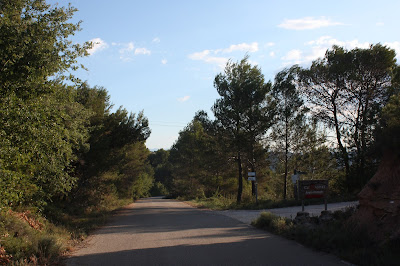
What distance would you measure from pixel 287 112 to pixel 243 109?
410 cm

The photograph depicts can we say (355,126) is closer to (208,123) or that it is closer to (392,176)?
(208,123)

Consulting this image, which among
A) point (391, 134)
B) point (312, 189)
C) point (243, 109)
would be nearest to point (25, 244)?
point (391, 134)

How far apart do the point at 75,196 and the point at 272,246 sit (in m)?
17.5

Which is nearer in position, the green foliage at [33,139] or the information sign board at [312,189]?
the green foliage at [33,139]

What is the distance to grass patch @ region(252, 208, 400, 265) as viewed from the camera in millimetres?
7324

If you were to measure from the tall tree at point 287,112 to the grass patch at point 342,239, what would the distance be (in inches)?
804

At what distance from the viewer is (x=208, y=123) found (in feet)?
109

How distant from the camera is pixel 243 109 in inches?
1249

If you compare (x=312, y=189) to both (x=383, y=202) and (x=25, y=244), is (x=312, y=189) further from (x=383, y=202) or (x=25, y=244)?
(x=25, y=244)

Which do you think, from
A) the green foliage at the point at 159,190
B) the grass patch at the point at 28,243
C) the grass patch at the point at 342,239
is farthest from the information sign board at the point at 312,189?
the green foliage at the point at 159,190

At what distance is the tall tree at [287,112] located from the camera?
3178cm

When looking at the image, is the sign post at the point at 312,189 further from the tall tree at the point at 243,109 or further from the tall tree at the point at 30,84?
the tall tree at the point at 243,109

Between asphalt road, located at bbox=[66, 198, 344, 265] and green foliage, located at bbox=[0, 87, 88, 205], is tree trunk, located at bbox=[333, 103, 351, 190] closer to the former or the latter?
asphalt road, located at bbox=[66, 198, 344, 265]

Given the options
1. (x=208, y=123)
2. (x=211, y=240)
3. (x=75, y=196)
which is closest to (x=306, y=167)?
(x=208, y=123)
